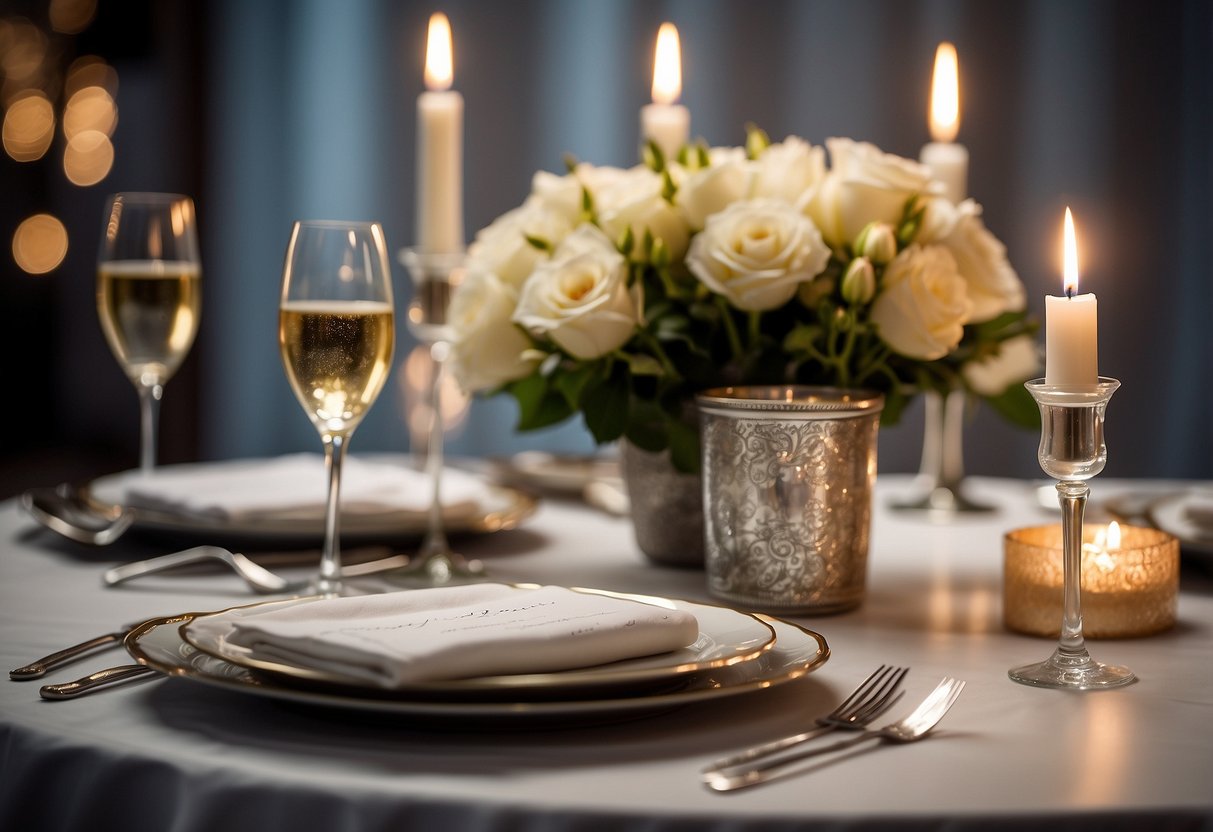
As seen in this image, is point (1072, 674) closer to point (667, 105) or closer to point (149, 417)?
point (667, 105)

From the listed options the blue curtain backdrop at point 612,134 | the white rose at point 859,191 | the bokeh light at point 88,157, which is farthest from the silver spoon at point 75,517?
the bokeh light at point 88,157

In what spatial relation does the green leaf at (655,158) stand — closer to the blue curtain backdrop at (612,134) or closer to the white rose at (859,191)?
the white rose at (859,191)

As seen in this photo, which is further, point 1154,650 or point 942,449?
point 942,449

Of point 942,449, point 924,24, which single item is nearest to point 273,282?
point 924,24

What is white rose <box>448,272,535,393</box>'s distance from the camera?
49.8 inches

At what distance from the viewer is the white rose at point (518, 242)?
50.8 inches

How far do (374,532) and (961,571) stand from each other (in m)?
0.60

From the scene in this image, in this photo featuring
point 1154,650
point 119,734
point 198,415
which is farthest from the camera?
point 198,415

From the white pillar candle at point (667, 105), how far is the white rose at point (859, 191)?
0.28 meters

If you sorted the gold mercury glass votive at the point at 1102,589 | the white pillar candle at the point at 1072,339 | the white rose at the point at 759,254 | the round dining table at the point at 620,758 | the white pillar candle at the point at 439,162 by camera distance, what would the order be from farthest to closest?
1. the white pillar candle at the point at 439,162
2. the white rose at the point at 759,254
3. the gold mercury glass votive at the point at 1102,589
4. the white pillar candle at the point at 1072,339
5. the round dining table at the point at 620,758

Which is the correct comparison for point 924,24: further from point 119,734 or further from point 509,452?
point 119,734

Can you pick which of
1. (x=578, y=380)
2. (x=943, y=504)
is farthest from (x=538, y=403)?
(x=943, y=504)

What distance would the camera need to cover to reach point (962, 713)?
0.83 metres

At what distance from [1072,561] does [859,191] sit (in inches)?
16.9
